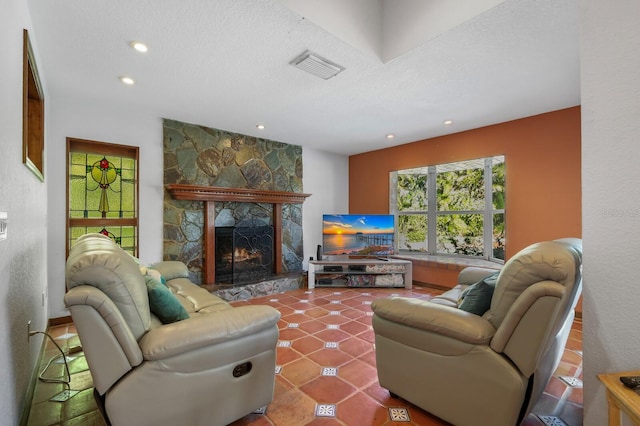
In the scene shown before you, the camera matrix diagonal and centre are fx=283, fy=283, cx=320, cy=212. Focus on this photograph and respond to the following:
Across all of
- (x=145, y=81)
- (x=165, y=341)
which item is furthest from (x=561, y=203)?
(x=145, y=81)

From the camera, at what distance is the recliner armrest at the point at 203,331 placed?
1.28m

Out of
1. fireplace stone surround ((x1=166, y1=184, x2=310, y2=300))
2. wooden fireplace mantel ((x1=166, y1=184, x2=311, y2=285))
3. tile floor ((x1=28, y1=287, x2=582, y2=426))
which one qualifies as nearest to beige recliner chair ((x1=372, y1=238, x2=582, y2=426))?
tile floor ((x1=28, y1=287, x2=582, y2=426))

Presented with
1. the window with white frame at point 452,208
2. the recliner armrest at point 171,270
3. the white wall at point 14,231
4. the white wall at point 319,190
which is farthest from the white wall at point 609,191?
the white wall at point 319,190

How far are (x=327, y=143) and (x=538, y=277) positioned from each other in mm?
4048

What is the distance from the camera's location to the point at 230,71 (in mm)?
2453

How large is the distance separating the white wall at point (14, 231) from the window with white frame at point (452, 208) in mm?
4649

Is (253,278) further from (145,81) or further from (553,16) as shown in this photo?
(553,16)

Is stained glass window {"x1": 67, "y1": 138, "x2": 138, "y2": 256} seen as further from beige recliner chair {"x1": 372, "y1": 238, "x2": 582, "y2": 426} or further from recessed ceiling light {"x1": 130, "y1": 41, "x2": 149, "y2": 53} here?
beige recliner chair {"x1": 372, "y1": 238, "x2": 582, "y2": 426}

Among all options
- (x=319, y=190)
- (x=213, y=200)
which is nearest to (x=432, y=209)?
(x=319, y=190)

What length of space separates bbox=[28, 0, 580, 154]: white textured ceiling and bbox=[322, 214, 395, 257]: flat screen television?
6.20 feet

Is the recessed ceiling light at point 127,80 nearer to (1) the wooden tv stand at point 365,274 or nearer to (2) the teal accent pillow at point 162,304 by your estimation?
(2) the teal accent pillow at point 162,304

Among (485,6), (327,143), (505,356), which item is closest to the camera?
(505,356)

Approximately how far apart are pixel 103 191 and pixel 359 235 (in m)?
3.59

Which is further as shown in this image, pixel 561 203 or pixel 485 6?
pixel 561 203
